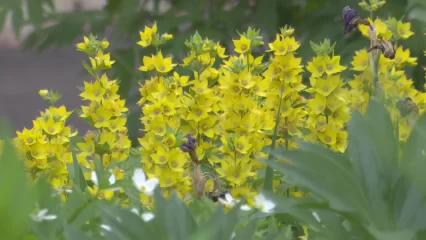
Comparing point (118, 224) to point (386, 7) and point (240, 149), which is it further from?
point (386, 7)

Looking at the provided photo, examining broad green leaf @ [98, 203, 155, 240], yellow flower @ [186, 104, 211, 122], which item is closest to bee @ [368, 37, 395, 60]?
yellow flower @ [186, 104, 211, 122]

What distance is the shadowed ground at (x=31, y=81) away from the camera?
14094 millimetres

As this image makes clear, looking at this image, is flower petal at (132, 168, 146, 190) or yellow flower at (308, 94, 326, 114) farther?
yellow flower at (308, 94, 326, 114)

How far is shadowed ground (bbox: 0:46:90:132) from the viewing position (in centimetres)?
1409

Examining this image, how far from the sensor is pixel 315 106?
241cm

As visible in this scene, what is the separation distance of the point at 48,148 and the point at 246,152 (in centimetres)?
54

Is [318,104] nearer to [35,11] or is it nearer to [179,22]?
[179,22]

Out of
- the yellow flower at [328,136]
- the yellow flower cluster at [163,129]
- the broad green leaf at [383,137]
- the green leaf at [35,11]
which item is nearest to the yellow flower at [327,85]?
the yellow flower at [328,136]

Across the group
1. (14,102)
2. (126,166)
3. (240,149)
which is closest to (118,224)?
(240,149)

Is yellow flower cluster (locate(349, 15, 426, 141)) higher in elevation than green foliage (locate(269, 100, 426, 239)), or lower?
higher

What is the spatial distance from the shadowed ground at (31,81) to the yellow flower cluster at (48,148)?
953 centimetres

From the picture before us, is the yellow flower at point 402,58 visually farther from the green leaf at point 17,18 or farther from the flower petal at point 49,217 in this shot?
the green leaf at point 17,18

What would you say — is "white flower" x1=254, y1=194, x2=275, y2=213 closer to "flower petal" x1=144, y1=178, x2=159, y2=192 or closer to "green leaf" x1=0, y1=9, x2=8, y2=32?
"flower petal" x1=144, y1=178, x2=159, y2=192

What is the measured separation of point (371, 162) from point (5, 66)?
17.4m
